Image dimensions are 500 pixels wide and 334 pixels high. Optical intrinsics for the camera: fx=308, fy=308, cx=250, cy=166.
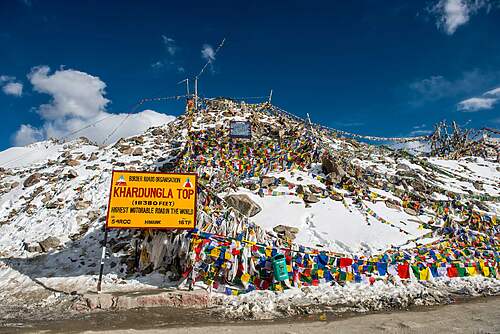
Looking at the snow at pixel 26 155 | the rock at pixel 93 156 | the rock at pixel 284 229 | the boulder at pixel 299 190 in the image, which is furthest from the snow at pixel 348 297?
the snow at pixel 26 155

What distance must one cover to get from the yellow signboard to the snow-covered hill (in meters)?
1.18

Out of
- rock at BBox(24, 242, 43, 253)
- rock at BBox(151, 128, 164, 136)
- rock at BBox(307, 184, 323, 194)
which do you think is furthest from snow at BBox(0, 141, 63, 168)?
rock at BBox(307, 184, 323, 194)

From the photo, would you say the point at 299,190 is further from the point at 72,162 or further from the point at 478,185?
the point at 72,162

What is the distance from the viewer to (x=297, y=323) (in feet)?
28.7

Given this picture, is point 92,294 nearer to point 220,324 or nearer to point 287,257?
point 220,324

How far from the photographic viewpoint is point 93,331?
328 inches

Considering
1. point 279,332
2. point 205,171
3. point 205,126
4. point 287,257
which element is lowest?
point 279,332

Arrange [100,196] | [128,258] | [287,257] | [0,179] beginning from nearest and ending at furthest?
[287,257]
[128,258]
[100,196]
[0,179]

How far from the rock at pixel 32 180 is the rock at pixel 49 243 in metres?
11.3

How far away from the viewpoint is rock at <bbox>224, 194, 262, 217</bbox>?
55.8 ft

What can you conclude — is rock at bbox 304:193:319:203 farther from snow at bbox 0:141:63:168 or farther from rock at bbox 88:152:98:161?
snow at bbox 0:141:63:168

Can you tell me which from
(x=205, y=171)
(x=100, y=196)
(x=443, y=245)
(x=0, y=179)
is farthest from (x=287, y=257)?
(x=0, y=179)

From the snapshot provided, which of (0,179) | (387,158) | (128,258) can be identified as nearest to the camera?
(128,258)

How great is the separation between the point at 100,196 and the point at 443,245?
21.6 m
